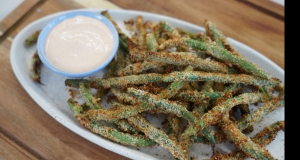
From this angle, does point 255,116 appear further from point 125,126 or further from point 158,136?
point 125,126

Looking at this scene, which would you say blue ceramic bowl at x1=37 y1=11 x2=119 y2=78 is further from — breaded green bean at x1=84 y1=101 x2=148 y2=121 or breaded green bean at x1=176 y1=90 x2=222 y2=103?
breaded green bean at x1=176 y1=90 x2=222 y2=103

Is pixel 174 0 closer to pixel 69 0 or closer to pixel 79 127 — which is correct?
pixel 69 0

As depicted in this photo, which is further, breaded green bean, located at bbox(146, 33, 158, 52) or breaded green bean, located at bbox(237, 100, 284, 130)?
breaded green bean, located at bbox(146, 33, 158, 52)

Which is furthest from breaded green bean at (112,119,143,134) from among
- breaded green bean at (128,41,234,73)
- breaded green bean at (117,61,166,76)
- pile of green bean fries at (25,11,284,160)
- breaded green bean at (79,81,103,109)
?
breaded green bean at (128,41,234,73)

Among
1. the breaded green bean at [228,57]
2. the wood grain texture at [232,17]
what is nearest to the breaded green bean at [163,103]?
the breaded green bean at [228,57]

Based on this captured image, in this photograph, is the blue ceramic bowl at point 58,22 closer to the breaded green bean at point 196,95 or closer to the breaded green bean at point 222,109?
the breaded green bean at point 196,95

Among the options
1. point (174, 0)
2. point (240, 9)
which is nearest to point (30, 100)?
point (174, 0)
